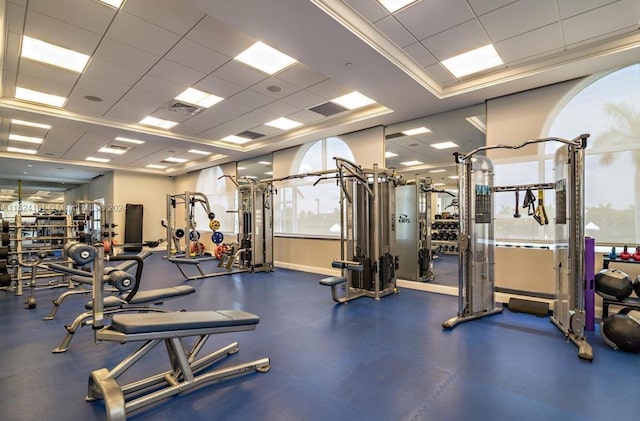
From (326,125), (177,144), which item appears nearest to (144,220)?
(177,144)

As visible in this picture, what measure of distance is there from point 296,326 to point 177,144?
5.82 meters

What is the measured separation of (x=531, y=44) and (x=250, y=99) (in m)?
3.71

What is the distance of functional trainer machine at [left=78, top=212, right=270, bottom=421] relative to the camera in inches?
70.9

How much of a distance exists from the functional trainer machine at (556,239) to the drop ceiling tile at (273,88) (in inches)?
98.8

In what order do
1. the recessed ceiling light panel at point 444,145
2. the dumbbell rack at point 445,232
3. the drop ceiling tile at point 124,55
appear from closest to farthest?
1. the drop ceiling tile at point 124,55
2. the recessed ceiling light panel at point 444,145
3. the dumbbell rack at point 445,232

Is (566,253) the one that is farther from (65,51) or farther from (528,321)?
(65,51)

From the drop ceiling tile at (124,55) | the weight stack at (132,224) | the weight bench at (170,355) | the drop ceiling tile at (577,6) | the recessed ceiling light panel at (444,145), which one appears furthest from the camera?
the weight stack at (132,224)

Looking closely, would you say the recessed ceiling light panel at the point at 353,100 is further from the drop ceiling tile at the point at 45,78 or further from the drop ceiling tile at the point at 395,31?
the drop ceiling tile at the point at 45,78

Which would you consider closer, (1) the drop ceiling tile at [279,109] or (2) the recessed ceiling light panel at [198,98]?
(2) the recessed ceiling light panel at [198,98]

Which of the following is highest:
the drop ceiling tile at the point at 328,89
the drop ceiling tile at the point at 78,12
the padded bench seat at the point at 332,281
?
the drop ceiling tile at the point at 78,12

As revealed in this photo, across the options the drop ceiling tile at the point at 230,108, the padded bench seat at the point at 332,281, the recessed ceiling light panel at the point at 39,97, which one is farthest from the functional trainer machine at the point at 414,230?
the recessed ceiling light panel at the point at 39,97

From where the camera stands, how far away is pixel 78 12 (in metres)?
2.87

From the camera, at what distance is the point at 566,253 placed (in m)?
3.03

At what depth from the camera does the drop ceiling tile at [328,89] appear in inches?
170
